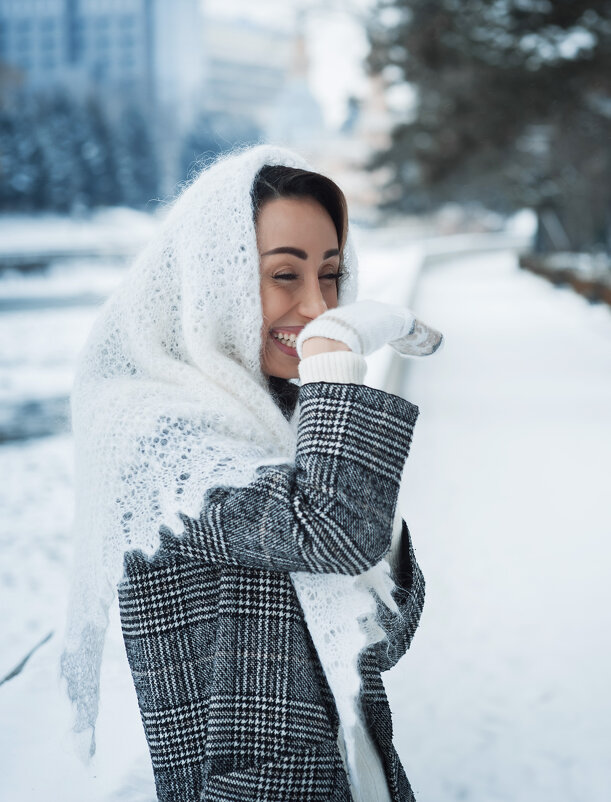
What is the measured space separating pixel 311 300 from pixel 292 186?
20 centimetres

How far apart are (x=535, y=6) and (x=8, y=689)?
9.41 m

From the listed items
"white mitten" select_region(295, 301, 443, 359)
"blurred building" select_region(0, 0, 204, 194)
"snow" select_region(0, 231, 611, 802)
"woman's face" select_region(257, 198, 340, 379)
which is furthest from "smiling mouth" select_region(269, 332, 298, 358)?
"blurred building" select_region(0, 0, 204, 194)

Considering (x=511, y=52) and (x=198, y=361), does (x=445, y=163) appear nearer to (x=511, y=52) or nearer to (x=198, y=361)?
(x=511, y=52)

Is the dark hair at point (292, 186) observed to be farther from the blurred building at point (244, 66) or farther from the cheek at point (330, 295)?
the blurred building at point (244, 66)

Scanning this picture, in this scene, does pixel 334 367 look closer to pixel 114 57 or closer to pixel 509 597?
pixel 509 597

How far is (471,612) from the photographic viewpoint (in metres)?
3.29

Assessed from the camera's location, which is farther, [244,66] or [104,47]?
[244,66]

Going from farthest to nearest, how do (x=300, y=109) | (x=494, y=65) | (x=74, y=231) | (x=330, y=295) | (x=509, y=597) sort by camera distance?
(x=300, y=109), (x=74, y=231), (x=494, y=65), (x=509, y=597), (x=330, y=295)

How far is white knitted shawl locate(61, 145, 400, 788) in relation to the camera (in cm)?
118

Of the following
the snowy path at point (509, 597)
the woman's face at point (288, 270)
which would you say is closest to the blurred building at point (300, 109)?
the snowy path at point (509, 597)

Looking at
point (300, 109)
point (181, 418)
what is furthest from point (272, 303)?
point (300, 109)

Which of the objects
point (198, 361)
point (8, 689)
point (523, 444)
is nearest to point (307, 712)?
point (198, 361)

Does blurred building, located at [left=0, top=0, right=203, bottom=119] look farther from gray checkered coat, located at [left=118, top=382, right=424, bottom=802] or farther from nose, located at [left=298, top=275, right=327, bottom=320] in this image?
gray checkered coat, located at [left=118, top=382, right=424, bottom=802]

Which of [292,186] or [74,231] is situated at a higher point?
[292,186]
